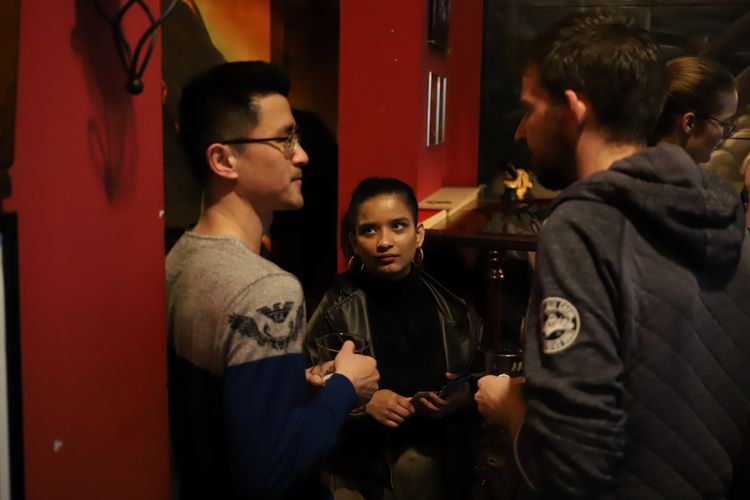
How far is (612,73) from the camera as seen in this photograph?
1377 millimetres

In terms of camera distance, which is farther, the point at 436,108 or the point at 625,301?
the point at 436,108

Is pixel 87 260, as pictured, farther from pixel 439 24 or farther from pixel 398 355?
pixel 439 24

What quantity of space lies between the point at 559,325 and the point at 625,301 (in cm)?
11

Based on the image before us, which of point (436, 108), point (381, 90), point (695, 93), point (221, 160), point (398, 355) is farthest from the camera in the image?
point (436, 108)

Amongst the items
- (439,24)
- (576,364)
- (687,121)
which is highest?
(439,24)

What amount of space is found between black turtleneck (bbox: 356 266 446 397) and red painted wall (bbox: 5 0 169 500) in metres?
1.08

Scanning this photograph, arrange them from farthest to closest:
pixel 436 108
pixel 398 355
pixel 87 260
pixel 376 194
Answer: pixel 436 108, pixel 376 194, pixel 398 355, pixel 87 260

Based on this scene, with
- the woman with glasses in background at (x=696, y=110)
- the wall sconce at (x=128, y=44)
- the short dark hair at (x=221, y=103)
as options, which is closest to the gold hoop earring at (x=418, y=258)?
the woman with glasses in background at (x=696, y=110)

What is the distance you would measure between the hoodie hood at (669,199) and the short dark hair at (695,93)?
2.87 ft

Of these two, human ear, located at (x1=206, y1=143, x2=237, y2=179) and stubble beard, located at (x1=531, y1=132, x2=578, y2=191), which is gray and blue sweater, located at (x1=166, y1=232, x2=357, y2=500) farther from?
stubble beard, located at (x1=531, y1=132, x2=578, y2=191)

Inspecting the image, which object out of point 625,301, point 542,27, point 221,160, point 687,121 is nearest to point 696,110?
point 687,121

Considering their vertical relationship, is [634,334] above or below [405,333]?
above

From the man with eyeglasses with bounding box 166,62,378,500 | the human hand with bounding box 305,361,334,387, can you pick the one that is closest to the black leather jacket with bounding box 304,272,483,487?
the human hand with bounding box 305,361,334,387

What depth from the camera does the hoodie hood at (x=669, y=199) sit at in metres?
1.29
